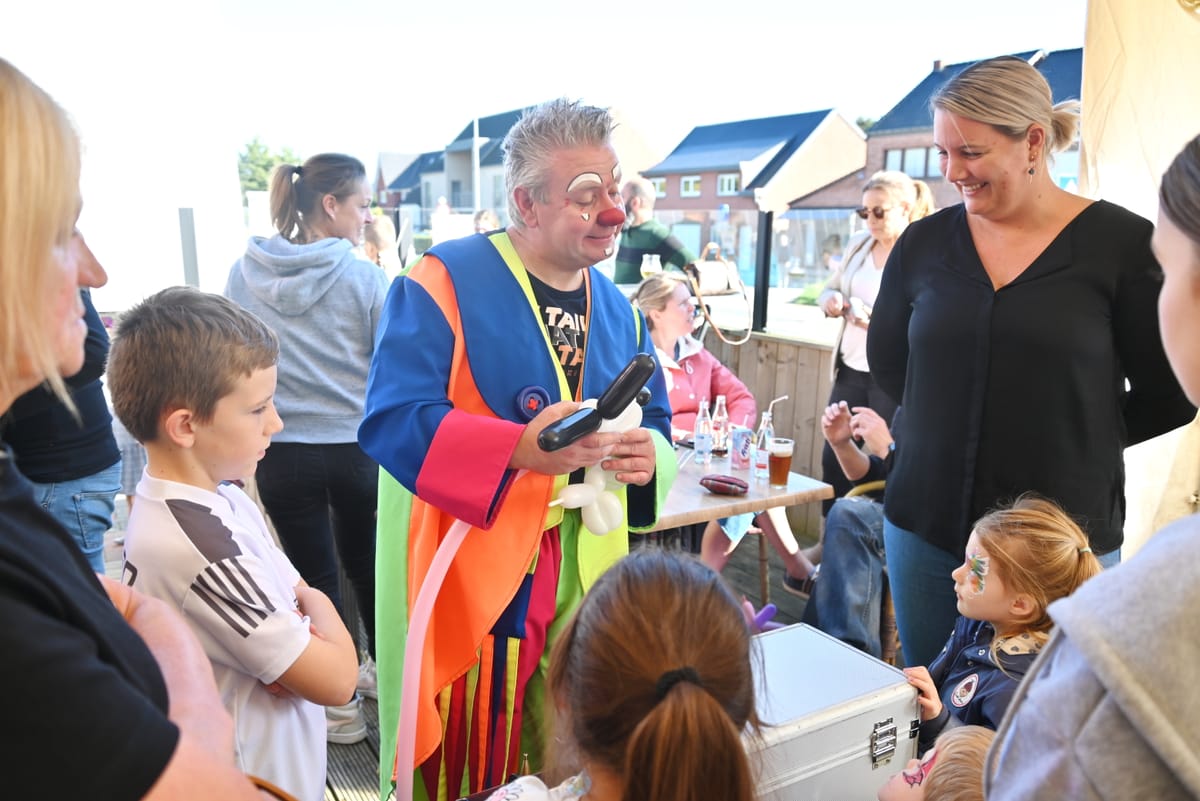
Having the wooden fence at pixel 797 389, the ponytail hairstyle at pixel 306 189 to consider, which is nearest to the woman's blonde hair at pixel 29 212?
the ponytail hairstyle at pixel 306 189

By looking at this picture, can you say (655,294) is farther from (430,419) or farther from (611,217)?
(430,419)

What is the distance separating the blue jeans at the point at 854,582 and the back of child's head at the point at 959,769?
1.52 m

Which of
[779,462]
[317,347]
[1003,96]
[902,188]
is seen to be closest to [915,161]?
[902,188]

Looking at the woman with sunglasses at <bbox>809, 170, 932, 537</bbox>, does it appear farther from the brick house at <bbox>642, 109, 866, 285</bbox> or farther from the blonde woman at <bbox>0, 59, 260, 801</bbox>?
the blonde woman at <bbox>0, 59, 260, 801</bbox>

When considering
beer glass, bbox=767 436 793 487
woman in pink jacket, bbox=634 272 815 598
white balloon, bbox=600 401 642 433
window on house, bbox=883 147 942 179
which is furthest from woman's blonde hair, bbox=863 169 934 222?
white balloon, bbox=600 401 642 433

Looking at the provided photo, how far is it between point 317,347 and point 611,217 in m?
1.44

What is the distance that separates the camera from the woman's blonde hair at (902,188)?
3.67 m

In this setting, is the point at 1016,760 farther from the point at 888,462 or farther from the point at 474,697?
the point at 888,462

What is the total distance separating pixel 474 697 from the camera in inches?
61.1

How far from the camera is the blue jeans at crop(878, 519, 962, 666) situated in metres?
1.76

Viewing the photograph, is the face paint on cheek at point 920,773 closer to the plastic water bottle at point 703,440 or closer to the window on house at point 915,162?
the plastic water bottle at point 703,440

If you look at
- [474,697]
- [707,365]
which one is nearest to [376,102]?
[707,365]

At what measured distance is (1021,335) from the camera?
5.12 ft

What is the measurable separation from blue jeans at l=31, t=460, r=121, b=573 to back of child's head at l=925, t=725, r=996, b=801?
1.80 m
